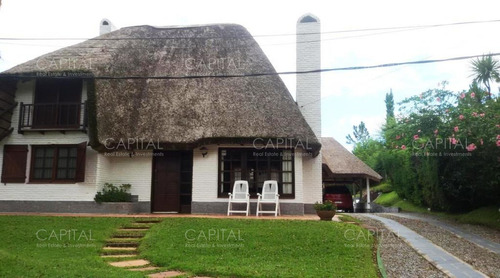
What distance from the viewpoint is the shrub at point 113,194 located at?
12.1m

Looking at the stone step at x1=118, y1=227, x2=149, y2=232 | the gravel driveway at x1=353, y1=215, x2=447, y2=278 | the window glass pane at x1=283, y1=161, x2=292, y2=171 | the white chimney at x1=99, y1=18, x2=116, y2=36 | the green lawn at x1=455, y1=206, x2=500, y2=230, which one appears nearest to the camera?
the gravel driveway at x1=353, y1=215, x2=447, y2=278

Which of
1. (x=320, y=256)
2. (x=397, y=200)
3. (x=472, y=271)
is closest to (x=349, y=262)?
(x=320, y=256)

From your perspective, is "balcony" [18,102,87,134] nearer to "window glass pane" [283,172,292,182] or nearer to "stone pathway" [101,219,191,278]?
"stone pathway" [101,219,191,278]

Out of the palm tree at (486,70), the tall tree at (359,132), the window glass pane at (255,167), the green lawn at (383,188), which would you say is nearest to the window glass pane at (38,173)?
the window glass pane at (255,167)

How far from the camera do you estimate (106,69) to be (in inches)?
506

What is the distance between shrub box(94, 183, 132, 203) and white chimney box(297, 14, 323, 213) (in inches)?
231

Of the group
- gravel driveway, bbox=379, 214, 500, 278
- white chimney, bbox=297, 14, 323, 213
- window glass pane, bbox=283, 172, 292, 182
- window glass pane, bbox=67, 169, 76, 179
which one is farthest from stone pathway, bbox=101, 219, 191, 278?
gravel driveway, bbox=379, 214, 500, 278

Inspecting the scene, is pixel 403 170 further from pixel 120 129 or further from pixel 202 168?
pixel 120 129

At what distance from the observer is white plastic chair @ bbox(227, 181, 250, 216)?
1150cm

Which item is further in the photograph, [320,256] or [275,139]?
[275,139]

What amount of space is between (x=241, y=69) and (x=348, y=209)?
10.5 meters

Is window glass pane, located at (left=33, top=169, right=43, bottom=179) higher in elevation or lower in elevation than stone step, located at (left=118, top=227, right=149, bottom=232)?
higher

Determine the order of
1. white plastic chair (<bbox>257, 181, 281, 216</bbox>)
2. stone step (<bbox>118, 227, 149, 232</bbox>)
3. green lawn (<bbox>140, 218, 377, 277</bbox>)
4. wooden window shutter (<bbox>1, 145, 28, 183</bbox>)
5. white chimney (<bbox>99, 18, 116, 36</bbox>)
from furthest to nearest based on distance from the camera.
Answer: white chimney (<bbox>99, 18, 116, 36</bbox>)
wooden window shutter (<bbox>1, 145, 28, 183</bbox>)
white plastic chair (<bbox>257, 181, 281, 216</bbox>)
stone step (<bbox>118, 227, 149, 232</bbox>)
green lawn (<bbox>140, 218, 377, 277</bbox>)

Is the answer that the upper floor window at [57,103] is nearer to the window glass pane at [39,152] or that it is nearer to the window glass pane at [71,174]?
the window glass pane at [39,152]
